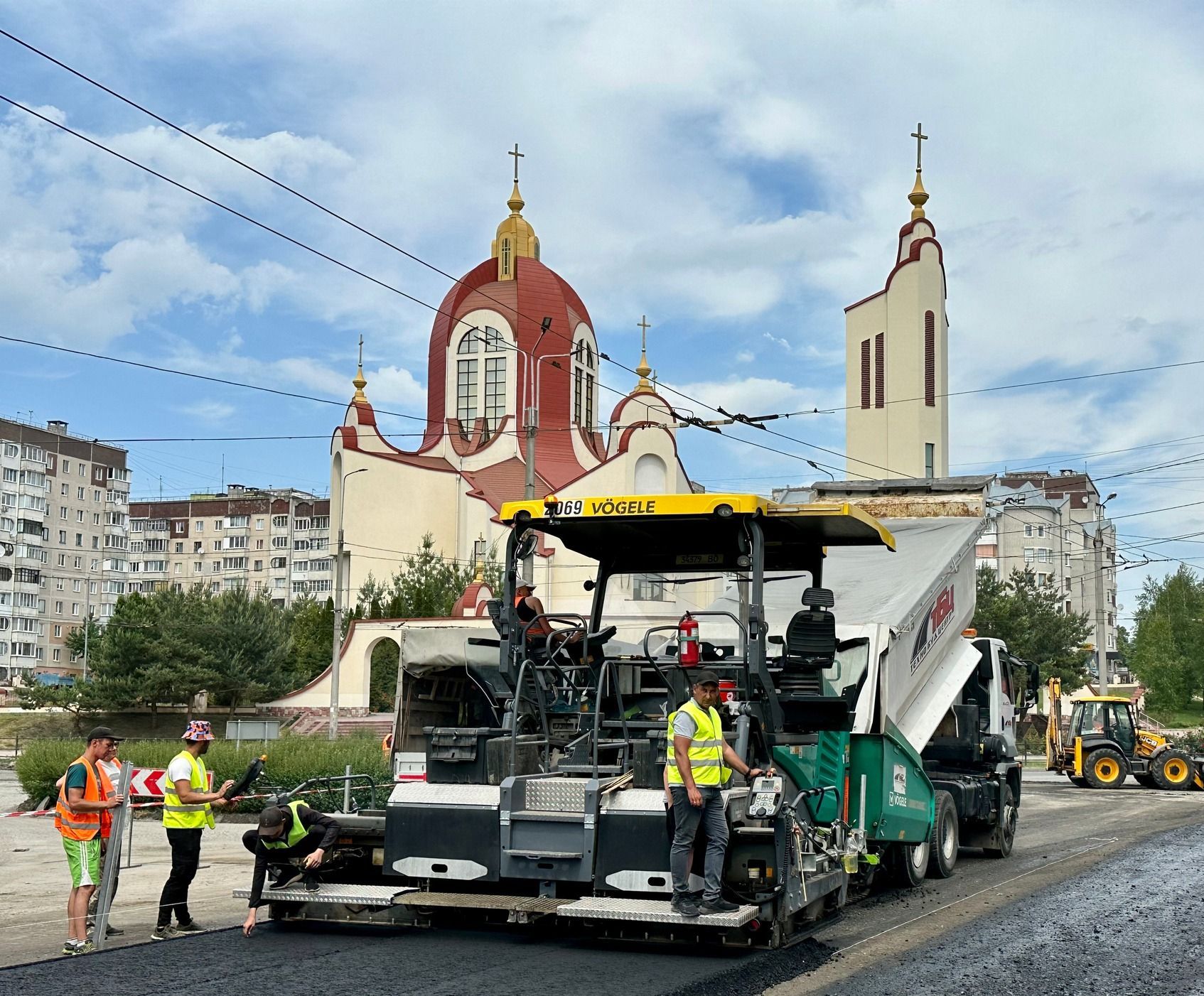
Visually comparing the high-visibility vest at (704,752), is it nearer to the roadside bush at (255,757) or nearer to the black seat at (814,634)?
the black seat at (814,634)

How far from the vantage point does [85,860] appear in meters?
9.59

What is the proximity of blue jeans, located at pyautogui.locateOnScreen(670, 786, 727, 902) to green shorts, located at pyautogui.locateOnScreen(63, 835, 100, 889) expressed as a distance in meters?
4.04

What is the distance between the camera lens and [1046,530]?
110 meters

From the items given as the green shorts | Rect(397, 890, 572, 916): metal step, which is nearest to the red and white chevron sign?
the green shorts

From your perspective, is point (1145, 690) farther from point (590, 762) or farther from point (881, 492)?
point (590, 762)

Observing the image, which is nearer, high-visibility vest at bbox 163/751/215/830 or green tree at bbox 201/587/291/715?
high-visibility vest at bbox 163/751/215/830

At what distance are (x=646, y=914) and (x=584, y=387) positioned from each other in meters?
52.4

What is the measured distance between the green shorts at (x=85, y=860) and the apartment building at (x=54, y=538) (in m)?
96.8

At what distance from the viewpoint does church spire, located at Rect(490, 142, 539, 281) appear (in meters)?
60.3

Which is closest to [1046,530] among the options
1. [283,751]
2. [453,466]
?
[453,466]

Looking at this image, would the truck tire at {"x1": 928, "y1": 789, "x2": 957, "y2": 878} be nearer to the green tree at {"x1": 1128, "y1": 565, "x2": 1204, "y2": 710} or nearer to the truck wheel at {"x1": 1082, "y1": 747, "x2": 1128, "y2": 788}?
the truck wheel at {"x1": 1082, "y1": 747, "x2": 1128, "y2": 788}

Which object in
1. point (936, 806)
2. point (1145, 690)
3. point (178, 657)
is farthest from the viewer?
point (1145, 690)

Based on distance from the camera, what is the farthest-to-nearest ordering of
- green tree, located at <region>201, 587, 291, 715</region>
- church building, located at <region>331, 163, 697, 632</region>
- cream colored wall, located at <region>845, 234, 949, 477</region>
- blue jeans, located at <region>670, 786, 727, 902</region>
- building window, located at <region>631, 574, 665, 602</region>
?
church building, located at <region>331, 163, 697, 632</region> < green tree, located at <region>201, 587, 291, 715</region> < cream colored wall, located at <region>845, 234, 949, 477</region> < building window, located at <region>631, 574, 665, 602</region> < blue jeans, located at <region>670, 786, 727, 902</region>

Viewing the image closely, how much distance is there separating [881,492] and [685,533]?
6356 mm
